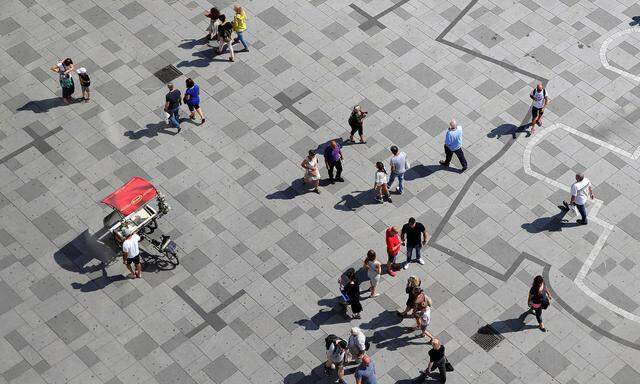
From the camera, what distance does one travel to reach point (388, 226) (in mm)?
31922

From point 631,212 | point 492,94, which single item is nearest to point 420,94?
point 492,94

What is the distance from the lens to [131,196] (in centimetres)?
3048

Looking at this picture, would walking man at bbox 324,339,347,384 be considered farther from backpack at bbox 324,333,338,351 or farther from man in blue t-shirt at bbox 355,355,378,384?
man in blue t-shirt at bbox 355,355,378,384

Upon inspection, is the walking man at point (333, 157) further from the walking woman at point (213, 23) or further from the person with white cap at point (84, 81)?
the person with white cap at point (84, 81)

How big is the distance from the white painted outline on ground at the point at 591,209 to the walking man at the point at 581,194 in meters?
0.55

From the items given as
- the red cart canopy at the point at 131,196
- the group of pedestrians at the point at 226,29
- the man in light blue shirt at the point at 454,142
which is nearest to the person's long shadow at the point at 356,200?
the man in light blue shirt at the point at 454,142

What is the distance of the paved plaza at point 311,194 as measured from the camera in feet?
94.7

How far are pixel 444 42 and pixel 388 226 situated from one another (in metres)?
9.85

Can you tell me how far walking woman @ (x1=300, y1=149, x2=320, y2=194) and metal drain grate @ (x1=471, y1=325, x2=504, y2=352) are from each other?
7.48 meters

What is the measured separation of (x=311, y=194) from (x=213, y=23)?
9164 millimetres

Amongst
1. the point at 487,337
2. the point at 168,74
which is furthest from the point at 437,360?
the point at 168,74

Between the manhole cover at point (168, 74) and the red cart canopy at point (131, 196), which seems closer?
the red cart canopy at point (131, 196)

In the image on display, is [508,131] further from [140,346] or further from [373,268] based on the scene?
[140,346]

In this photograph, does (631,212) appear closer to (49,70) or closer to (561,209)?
(561,209)
